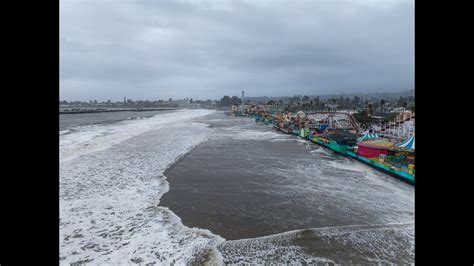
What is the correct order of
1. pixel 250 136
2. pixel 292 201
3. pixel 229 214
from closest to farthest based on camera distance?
pixel 229 214 < pixel 292 201 < pixel 250 136

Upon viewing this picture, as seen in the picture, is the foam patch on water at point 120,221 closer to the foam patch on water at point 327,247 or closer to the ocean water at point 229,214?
the ocean water at point 229,214

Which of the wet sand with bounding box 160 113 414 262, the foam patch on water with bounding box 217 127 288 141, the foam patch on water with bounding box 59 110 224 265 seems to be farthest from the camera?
the foam patch on water with bounding box 217 127 288 141

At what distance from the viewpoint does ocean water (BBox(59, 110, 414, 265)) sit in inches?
203

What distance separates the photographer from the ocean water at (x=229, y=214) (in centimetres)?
516

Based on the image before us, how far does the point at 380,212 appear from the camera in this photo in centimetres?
755

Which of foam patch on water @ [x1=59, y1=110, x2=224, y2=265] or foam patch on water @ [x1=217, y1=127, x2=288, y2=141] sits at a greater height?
foam patch on water @ [x1=217, y1=127, x2=288, y2=141]

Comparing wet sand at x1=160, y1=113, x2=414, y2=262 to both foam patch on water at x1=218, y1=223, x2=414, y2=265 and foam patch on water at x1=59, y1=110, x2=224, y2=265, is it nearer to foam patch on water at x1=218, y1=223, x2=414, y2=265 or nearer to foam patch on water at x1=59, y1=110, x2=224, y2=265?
foam patch on water at x1=218, y1=223, x2=414, y2=265

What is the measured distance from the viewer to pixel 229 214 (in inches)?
278

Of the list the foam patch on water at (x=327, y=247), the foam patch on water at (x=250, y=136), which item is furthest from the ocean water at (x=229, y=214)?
the foam patch on water at (x=250, y=136)

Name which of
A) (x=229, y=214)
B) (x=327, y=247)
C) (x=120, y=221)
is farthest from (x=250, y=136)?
(x=327, y=247)

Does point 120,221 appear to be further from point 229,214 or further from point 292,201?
point 292,201

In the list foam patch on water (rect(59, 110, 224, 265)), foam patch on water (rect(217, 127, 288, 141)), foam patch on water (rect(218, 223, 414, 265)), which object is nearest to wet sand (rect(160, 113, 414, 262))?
foam patch on water (rect(218, 223, 414, 265))
